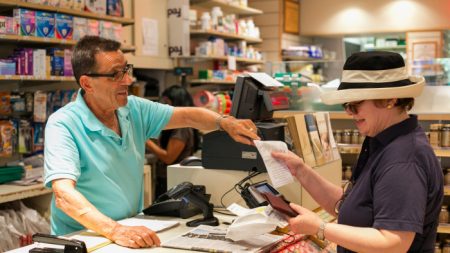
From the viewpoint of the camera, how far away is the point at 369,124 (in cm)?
189

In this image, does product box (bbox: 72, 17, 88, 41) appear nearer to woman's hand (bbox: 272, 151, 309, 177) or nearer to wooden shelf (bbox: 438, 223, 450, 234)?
woman's hand (bbox: 272, 151, 309, 177)

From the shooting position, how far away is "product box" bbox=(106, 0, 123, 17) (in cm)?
513

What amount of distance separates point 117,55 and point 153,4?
3.60 m

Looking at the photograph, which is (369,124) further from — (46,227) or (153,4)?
(153,4)

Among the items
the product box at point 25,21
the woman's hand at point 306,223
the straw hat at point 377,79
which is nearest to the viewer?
the straw hat at point 377,79

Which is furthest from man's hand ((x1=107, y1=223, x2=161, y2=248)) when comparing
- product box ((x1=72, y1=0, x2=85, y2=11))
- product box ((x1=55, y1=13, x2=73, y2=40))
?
product box ((x1=72, y1=0, x2=85, y2=11))

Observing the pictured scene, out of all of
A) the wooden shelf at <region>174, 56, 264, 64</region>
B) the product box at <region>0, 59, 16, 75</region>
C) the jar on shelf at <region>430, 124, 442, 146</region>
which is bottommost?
the jar on shelf at <region>430, 124, 442, 146</region>

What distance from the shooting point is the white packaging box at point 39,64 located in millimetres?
4355

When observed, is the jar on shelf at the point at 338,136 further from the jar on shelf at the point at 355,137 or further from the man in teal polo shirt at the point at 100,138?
the man in teal polo shirt at the point at 100,138

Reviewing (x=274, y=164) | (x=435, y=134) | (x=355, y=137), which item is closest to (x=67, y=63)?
(x=355, y=137)

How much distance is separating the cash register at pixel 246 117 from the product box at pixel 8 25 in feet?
6.67

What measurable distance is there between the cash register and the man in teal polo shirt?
94 millimetres

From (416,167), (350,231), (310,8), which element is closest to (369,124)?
(416,167)

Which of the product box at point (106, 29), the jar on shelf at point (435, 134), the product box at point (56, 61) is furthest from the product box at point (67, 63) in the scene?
the jar on shelf at point (435, 134)
